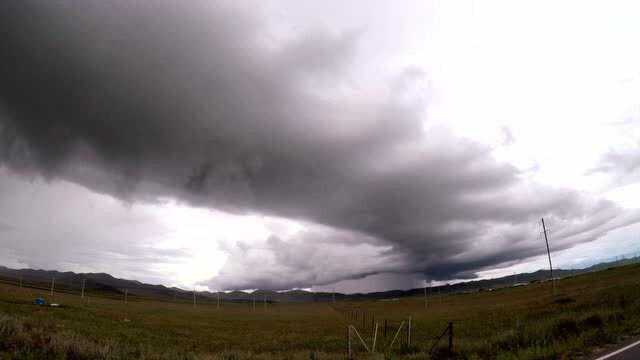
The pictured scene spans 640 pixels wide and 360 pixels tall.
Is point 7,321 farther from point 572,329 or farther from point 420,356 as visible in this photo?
point 572,329

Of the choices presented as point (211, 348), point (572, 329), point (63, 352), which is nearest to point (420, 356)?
point (572, 329)

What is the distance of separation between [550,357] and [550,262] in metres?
77.2

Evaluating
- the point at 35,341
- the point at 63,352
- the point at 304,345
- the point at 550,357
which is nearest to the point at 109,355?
the point at 63,352

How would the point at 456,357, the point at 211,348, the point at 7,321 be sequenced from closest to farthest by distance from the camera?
the point at 7,321 → the point at 456,357 → the point at 211,348

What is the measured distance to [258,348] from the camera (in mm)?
33344

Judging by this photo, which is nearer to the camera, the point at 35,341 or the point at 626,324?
the point at 35,341

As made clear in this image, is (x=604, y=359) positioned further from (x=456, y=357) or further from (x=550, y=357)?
(x=456, y=357)

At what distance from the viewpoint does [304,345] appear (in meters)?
34.7

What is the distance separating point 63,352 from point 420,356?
618 inches

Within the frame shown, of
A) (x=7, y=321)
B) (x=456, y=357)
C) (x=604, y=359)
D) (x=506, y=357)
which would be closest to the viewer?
(x=604, y=359)

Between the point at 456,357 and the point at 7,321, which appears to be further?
the point at 456,357

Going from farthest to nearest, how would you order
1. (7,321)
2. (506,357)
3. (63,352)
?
(7,321)
(506,357)
(63,352)

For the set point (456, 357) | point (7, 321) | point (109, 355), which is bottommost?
point (456, 357)

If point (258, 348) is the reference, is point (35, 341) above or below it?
above
